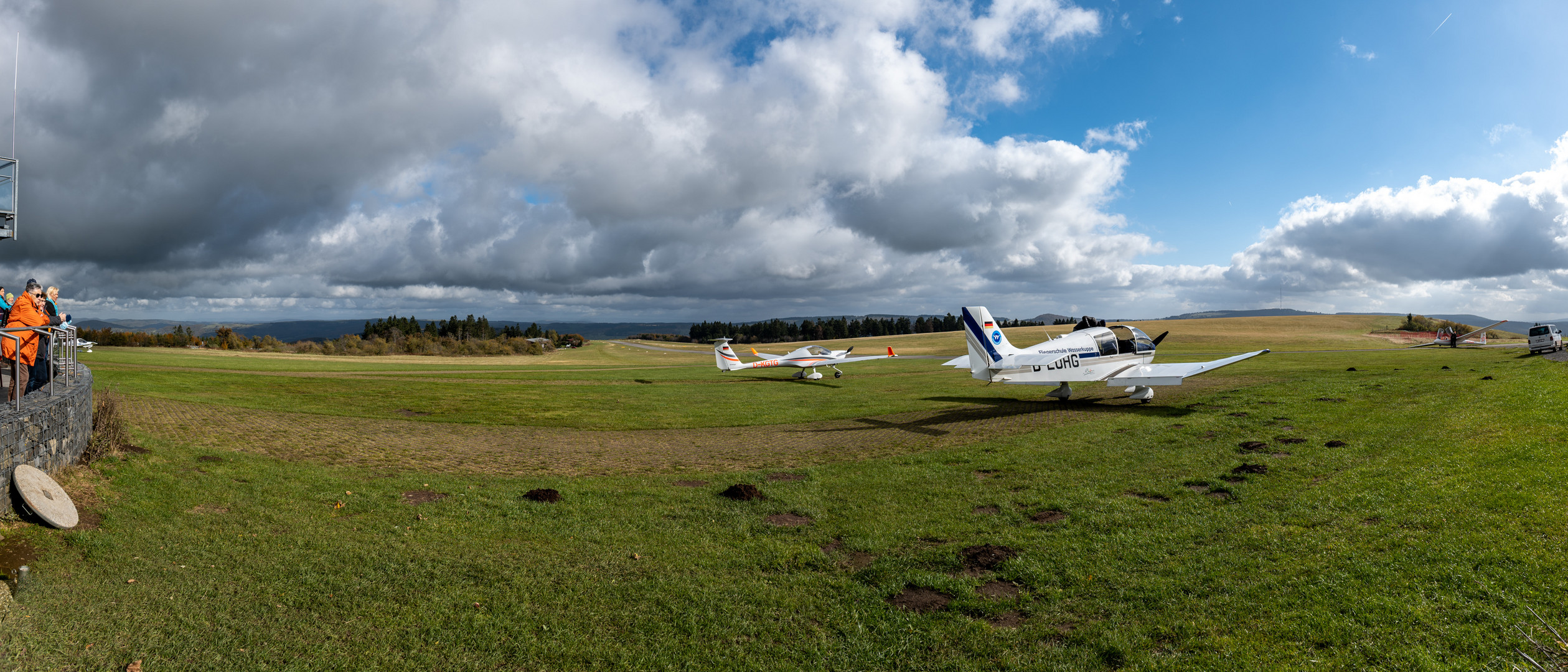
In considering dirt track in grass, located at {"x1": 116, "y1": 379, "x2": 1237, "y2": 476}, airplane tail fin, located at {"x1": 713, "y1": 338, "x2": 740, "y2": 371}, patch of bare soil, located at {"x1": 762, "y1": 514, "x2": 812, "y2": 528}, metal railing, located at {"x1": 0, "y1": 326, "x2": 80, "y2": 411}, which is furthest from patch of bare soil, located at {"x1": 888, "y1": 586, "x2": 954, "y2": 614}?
airplane tail fin, located at {"x1": 713, "y1": 338, "x2": 740, "y2": 371}

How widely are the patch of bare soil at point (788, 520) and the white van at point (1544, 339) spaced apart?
4695 centimetres

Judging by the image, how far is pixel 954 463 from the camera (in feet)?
43.8

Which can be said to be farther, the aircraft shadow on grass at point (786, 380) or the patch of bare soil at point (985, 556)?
the aircraft shadow on grass at point (786, 380)

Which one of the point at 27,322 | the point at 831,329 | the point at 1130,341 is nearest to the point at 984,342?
the point at 1130,341

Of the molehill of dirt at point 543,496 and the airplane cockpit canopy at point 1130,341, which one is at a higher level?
the airplane cockpit canopy at point 1130,341

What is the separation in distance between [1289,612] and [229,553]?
1211 cm

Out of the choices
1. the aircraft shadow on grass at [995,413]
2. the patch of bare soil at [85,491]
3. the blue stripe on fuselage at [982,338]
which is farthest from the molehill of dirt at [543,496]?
the blue stripe on fuselage at [982,338]

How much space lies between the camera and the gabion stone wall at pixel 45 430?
8.20m

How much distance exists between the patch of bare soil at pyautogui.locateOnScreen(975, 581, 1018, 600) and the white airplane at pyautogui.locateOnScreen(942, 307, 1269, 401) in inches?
526

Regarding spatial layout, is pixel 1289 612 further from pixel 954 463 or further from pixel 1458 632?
pixel 954 463

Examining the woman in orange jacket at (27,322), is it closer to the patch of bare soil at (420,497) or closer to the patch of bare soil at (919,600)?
the patch of bare soil at (420,497)

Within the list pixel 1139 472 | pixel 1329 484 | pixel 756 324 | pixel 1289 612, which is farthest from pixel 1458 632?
pixel 756 324

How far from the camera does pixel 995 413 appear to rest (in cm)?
2080

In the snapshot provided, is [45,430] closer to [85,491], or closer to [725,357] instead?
[85,491]
